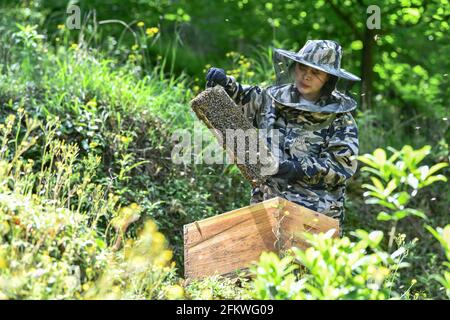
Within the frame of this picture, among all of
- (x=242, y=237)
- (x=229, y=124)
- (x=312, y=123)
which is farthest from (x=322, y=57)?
(x=242, y=237)

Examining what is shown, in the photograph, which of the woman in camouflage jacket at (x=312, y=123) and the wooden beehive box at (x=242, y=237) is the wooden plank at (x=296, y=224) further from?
the woman in camouflage jacket at (x=312, y=123)

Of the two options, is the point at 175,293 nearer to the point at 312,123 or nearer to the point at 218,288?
the point at 218,288

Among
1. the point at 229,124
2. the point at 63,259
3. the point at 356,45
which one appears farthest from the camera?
the point at 356,45

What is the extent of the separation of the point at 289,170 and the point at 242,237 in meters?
0.62

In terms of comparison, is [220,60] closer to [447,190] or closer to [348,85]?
[447,190]

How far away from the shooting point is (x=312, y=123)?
589 centimetres

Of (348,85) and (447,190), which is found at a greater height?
(348,85)

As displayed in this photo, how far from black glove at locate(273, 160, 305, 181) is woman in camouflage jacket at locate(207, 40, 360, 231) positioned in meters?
0.05

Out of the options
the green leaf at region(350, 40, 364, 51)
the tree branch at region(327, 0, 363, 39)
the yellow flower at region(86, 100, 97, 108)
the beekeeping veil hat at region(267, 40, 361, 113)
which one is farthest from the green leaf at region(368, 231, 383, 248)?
A: the green leaf at region(350, 40, 364, 51)

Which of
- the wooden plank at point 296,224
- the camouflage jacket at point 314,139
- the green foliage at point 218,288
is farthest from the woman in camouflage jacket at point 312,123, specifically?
the green foliage at point 218,288

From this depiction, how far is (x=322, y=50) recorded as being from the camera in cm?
578
